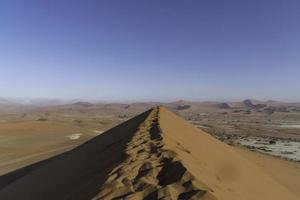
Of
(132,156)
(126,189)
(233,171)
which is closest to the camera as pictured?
(126,189)

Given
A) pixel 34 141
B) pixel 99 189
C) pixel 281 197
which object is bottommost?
pixel 34 141

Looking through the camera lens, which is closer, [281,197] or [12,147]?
[281,197]

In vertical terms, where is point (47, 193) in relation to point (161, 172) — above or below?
below

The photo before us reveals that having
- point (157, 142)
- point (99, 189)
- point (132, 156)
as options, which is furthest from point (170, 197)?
point (157, 142)

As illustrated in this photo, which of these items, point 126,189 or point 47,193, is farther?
point 47,193

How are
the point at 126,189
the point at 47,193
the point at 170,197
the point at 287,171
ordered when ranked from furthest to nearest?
the point at 287,171 < the point at 47,193 < the point at 126,189 < the point at 170,197

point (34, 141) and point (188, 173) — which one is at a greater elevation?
point (188, 173)

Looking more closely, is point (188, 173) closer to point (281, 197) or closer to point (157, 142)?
point (157, 142)

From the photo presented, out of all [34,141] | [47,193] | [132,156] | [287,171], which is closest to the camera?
[132,156]

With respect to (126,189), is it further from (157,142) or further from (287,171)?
(287,171)

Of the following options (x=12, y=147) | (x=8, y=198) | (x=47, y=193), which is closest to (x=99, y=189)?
(x=47, y=193)
